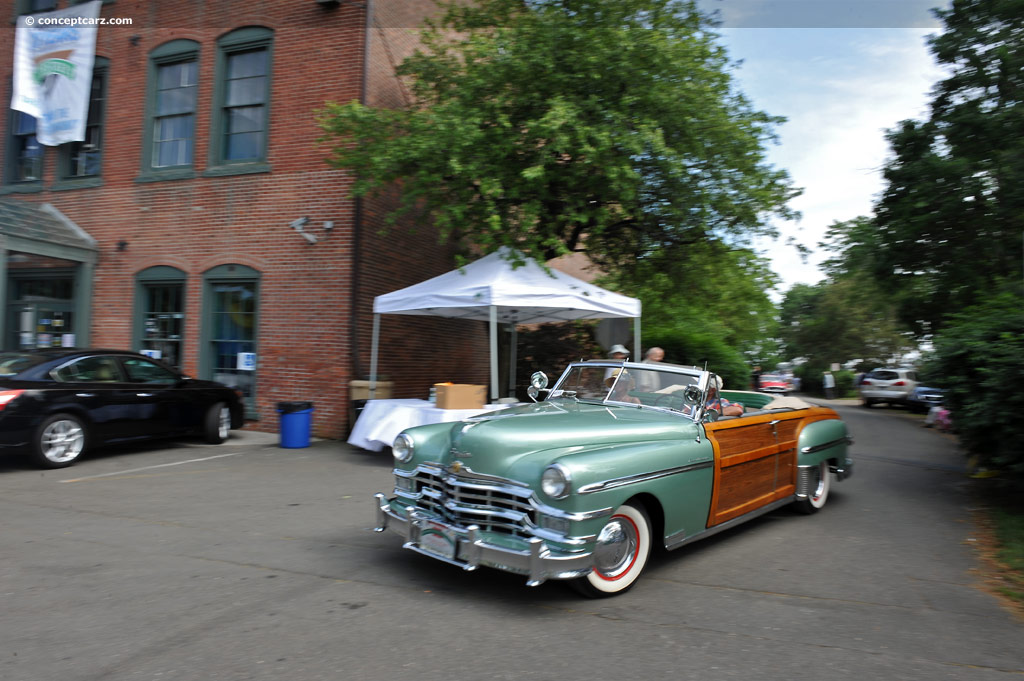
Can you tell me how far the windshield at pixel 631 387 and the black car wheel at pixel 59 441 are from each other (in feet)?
20.5

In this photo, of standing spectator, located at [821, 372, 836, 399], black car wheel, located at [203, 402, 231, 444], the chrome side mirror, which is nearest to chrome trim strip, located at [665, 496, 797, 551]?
the chrome side mirror

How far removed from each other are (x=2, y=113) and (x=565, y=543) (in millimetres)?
17548

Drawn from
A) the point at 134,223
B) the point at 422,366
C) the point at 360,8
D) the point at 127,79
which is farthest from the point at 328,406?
the point at 127,79

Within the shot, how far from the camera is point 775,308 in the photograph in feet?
46.7

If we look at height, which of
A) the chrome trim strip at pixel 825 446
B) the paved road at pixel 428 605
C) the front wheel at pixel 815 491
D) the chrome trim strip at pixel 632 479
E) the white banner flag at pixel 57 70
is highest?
the white banner flag at pixel 57 70

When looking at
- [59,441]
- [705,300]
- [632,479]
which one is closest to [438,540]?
[632,479]

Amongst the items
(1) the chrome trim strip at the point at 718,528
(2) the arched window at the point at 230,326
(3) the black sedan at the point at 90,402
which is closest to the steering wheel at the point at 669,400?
(1) the chrome trim strip at the point at 718,528

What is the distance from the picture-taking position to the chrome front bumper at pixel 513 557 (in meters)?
3.82

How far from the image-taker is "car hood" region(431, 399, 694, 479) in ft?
14.1

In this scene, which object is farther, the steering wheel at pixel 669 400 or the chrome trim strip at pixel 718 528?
the steering wheel at pixel 669 400

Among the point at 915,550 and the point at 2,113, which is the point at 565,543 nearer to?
the point at 915,550

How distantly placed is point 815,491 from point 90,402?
8599 millimetres

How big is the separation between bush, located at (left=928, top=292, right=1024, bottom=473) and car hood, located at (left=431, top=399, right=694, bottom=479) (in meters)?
3.72

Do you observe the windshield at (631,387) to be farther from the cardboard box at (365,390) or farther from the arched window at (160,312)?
the arched window at (160,312)
